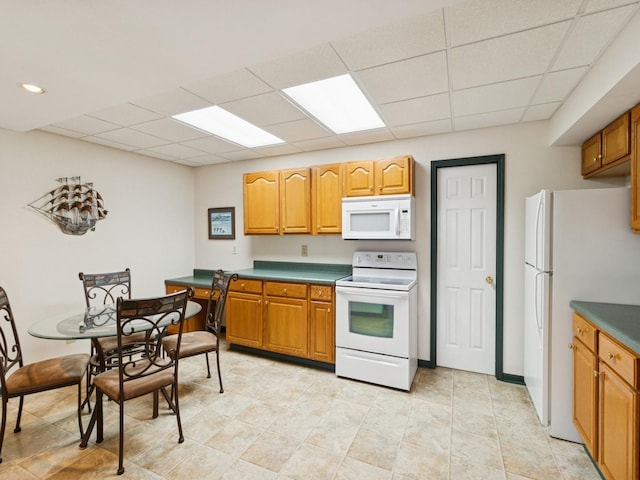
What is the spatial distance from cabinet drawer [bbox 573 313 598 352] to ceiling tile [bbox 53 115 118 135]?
402cm

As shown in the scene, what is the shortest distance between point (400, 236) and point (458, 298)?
36.2 inches

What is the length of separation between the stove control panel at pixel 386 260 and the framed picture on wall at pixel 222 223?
6.27 ft

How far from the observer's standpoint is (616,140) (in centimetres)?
206

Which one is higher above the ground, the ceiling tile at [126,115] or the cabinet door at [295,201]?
the ceiling tile at [126,115]

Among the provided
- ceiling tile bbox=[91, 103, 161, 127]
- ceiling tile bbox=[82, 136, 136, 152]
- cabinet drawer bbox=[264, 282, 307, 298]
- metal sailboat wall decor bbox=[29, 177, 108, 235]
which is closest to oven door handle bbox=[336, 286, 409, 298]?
cabinet drawer bbox=[264, 282, 307, 298]

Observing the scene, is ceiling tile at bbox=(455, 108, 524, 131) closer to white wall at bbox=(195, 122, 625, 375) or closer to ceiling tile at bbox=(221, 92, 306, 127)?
white wall at bbox=(195, 122, 625, 375)

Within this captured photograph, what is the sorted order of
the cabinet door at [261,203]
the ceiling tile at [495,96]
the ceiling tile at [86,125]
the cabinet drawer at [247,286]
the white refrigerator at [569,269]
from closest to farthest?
the white refrigerator at [569,269] → the ceiling tile at [495,96] → the ceiling tile at [86,125] → the cabinet drawer at [247,286] → the cabinet door at [261,203]

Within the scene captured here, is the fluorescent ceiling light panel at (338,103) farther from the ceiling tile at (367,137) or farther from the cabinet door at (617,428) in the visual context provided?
the cabinet door at (617,428)

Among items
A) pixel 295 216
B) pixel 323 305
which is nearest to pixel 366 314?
pixel 323 305

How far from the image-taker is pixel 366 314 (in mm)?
2988

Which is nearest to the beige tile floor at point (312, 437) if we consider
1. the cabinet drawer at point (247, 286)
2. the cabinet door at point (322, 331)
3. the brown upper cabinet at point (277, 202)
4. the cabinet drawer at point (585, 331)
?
the cabinet door at point (322, 331)

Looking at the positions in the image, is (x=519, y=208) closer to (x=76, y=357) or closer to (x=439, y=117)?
(x=439, y=117)

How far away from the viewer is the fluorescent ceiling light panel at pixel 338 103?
2246mm

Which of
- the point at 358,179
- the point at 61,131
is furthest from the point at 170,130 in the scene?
the point at 358,179
